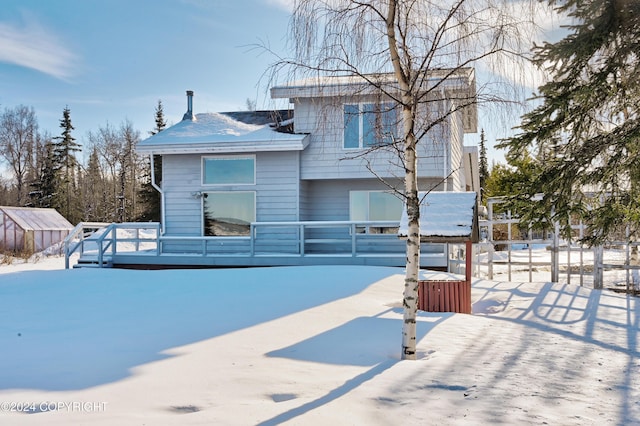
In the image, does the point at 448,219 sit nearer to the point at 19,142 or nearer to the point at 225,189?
the point at 225,189

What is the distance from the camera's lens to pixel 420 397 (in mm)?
4238

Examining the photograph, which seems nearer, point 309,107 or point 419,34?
point 419,34

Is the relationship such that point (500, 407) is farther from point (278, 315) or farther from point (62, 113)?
point (62, 113)

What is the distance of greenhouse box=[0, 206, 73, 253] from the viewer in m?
25.2

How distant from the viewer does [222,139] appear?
15.3 metres

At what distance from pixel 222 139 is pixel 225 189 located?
158 cm

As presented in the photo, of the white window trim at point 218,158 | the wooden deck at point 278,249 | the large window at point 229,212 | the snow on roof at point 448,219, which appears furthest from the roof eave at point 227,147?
the snow on roof at point 448,219

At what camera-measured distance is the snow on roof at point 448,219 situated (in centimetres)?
894

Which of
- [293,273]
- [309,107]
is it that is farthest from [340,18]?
[309,107]

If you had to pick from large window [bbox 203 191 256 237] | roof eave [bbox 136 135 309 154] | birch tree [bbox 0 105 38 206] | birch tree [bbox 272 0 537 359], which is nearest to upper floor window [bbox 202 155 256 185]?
large window [bbox 203 191 256 237]

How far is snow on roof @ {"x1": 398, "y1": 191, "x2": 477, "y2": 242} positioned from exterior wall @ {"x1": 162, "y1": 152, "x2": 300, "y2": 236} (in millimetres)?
6240

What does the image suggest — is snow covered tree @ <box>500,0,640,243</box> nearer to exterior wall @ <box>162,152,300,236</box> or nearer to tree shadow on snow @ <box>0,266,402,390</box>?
tree shadow on snow @ <box>0,266,402,390</box>

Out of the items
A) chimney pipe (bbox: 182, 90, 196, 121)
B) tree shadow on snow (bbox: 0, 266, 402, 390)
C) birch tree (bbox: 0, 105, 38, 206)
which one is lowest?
tree shadow on snow (bbox: 0, 266, 402, 390)

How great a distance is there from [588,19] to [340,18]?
4060 millimetres
